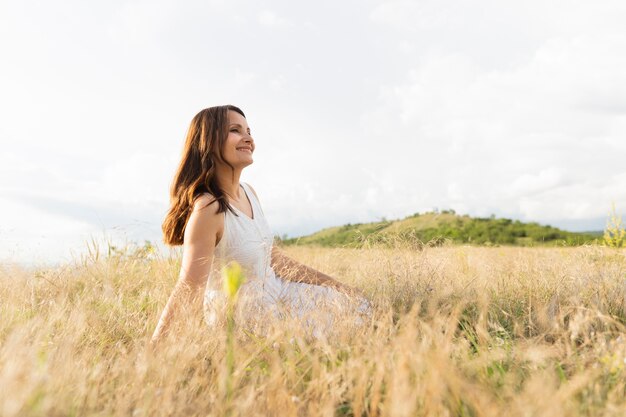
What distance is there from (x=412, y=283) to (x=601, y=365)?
1.66 metres

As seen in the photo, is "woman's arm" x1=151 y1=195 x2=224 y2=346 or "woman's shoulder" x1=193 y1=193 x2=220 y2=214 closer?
"woman's arm" x1=151 y1=195 x2=224 y2=346

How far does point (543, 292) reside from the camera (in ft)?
11.9

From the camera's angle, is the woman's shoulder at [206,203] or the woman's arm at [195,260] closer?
the woman's arm at [195,260]

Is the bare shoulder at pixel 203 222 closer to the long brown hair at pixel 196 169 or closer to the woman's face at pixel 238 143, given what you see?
the long brown hair at pixel 196 169

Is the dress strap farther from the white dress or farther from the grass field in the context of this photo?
the grass field

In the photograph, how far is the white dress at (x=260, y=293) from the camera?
2688 mm

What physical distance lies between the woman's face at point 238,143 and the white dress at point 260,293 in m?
0.32

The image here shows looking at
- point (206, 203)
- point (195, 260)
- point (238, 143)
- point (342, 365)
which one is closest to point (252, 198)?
point (238, 143)

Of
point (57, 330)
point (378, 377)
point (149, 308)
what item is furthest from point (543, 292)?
point (57, 330)

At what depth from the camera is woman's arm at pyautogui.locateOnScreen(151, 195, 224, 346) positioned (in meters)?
2.70

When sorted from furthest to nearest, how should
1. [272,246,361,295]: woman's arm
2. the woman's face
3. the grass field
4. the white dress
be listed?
[272,246,361,295]: woman's arm
the woman's face
the white dress
the grass field

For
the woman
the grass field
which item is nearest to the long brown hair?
the woman

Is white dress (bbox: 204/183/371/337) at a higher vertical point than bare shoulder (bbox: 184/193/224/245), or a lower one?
lower

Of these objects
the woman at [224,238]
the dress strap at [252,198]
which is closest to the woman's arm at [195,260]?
the woman at [224,238]
